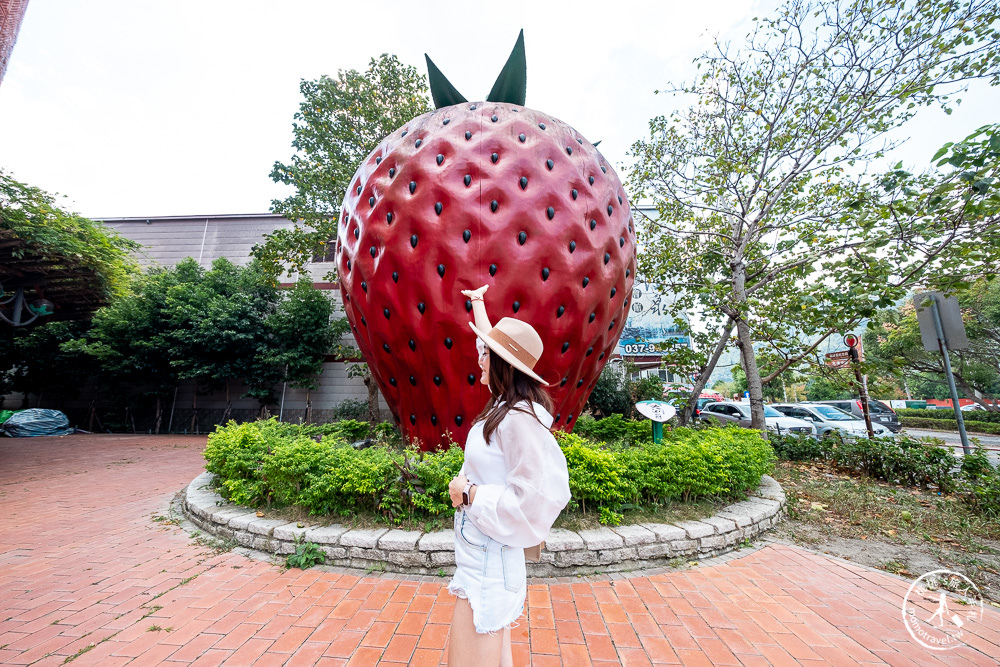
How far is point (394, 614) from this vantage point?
2.40 m

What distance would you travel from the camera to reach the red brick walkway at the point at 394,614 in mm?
2064

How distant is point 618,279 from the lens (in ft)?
13.2

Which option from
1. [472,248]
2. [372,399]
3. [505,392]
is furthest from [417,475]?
[372,399]

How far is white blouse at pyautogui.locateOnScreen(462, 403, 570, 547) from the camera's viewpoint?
4.05ft

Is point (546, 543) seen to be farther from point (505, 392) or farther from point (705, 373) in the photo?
point (705, 373)

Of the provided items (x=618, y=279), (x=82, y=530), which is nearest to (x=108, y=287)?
(x=82, y=530)

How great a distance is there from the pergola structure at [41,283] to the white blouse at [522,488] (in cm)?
1111

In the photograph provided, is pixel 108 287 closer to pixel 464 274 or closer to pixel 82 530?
pixel 82 530

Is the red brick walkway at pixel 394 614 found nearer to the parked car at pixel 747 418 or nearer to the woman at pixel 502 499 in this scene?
the woman at pixel 502 499

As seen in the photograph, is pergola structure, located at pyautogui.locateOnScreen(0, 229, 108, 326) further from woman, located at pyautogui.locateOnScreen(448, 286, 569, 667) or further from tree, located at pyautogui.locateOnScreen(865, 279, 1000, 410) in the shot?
tree, located at pyautogui.locateOnScreen(865, 279, 1000, 410)

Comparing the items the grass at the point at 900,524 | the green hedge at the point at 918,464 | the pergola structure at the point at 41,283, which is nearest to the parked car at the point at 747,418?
the green hedge at the point at 918,464

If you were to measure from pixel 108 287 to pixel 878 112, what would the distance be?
16.6 meters

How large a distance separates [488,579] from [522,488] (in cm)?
35

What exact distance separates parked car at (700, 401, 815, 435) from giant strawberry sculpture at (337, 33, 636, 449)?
691cm
